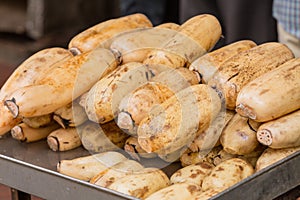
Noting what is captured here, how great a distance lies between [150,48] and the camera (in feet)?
4.06

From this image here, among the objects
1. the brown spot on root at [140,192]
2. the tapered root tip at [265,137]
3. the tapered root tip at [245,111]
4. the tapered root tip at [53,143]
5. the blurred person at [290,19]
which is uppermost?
the tapered root tip at [245,111]

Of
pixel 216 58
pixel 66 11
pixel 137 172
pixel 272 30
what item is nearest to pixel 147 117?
pixel 137 172

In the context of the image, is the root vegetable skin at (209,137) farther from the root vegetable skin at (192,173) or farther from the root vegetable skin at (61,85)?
the root vegetable skin at (61,85)

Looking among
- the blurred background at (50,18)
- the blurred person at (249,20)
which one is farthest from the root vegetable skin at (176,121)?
the blurred background at (50,18)

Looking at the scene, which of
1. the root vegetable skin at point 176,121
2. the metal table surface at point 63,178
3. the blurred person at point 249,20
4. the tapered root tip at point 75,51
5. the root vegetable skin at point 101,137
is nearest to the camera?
the metal table surface at point 63,178

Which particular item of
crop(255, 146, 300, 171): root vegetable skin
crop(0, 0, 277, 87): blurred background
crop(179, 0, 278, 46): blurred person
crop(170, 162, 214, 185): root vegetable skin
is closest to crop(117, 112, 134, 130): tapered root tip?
crop(170, 162, 214, 185): root vegetable skin

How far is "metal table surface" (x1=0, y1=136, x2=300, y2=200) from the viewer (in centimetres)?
95

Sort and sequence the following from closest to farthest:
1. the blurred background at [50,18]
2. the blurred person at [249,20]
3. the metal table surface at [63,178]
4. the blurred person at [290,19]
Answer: the metal table surface at [63,178] < the blurred person at [290,19] < the blurred person at [249,20] < the blurred background at [50,18]

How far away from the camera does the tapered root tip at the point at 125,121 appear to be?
3.58 ft

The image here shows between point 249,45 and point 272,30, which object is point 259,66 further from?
point 272,30

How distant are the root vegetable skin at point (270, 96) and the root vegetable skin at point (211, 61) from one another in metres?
0.10

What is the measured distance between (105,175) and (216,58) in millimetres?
291

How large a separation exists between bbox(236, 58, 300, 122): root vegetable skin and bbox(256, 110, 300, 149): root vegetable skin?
1 cm

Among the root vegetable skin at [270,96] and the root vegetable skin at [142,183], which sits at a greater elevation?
the root vegetable skin at [270,96]
